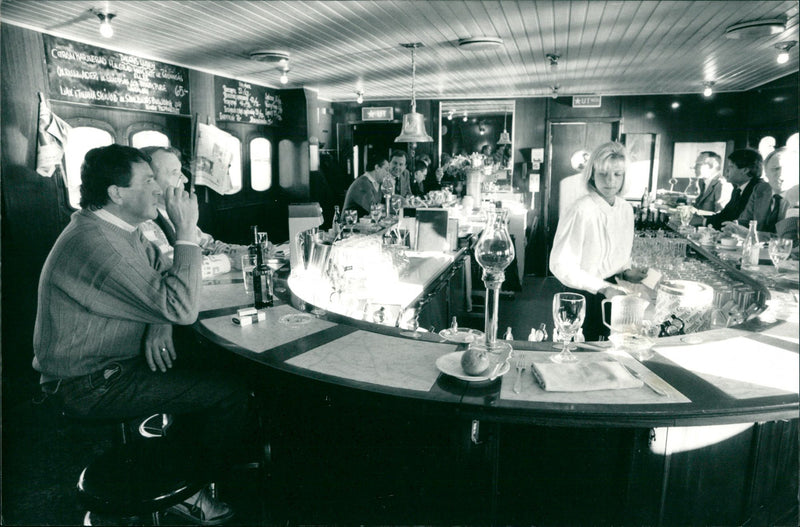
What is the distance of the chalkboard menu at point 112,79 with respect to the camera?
479cm

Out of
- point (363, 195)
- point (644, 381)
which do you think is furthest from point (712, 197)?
point (644, 381)

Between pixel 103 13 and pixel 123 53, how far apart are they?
1.72 metres

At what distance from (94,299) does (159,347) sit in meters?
0.33

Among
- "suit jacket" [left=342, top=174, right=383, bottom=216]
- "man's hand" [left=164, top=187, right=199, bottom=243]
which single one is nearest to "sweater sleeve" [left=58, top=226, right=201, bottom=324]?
"man's hand" [left=164, top=187, right=199, bottom=243]

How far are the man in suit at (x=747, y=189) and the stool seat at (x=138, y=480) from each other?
4.81m

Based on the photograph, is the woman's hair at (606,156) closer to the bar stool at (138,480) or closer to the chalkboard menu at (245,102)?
the bar stool at (138,480)

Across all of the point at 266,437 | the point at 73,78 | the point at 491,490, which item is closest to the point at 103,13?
the point at 73,78

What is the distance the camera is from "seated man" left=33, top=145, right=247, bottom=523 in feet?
6.93

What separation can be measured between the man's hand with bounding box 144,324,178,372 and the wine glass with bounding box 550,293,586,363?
1.64 metres

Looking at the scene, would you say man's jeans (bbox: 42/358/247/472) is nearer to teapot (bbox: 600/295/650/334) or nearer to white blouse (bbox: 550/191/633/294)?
teapot (bbox: 600/295/650/334)

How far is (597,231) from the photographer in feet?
9.86

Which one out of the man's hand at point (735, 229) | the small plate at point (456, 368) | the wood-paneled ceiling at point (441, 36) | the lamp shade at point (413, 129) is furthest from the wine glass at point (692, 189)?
the small plate at point (456, 368)

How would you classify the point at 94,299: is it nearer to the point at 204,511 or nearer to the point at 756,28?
the point at 204,511

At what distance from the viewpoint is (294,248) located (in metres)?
3.25
